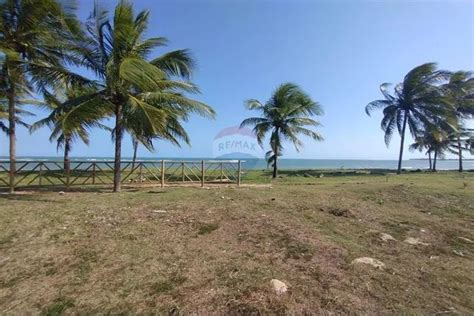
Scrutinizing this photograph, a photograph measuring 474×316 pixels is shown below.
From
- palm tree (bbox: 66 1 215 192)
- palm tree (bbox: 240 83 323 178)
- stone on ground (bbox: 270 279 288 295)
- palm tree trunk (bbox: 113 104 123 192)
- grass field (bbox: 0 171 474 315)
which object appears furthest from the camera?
palm tree (bbox: 240 83 323 178)

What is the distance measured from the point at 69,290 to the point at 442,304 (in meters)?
4.23

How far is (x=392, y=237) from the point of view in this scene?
583 centimetres

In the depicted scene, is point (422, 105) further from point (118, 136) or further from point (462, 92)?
point (118, 136)

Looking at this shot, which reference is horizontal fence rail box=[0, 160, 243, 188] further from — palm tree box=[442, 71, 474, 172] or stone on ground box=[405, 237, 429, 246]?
palm tree box=[442, 71, 474, 172]

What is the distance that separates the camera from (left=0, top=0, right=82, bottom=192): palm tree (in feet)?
30.0

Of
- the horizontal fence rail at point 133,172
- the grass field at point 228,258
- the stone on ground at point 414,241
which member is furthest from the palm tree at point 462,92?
the stone on ground at point 414,241

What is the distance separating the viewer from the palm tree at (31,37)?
914cm

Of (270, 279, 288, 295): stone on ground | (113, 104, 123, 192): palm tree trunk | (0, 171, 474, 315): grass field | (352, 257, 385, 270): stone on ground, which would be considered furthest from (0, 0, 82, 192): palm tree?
Answer: (352, 257, 385, 270): stone on ground

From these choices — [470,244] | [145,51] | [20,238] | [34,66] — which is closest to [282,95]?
[145,51]

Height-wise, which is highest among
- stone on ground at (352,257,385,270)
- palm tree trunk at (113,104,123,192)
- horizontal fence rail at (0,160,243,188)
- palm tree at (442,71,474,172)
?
palm tree at (442,71,474,172)

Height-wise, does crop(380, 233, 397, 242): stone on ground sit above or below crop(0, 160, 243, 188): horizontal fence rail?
below

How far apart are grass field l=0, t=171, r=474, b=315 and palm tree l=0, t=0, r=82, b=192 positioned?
388cm

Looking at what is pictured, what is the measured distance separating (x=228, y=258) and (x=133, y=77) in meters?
5.82

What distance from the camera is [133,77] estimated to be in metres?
8.41
